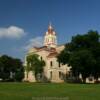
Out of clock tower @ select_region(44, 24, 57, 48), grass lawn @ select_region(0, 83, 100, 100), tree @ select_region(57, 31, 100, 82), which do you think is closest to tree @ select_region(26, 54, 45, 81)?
tree @ select_region(57, 31, 100, 82)

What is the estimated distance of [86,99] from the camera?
22422 millimetres

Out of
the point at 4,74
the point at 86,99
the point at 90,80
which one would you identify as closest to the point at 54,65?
the point at 90,80

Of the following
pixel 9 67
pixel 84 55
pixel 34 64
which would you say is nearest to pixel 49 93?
pixel 84 55

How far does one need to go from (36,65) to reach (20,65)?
39500 mm

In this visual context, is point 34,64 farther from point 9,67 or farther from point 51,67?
point 9,67

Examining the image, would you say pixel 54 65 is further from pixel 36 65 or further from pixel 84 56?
pixel 84 56

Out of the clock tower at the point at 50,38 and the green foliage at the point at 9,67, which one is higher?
the clock tower at the point at 50,38

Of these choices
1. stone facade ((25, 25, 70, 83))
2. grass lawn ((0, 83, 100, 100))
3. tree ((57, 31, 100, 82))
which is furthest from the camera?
stone facade ((25, 25, 70, 83))

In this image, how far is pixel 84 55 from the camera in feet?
204

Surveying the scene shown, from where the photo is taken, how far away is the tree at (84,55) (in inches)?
2478

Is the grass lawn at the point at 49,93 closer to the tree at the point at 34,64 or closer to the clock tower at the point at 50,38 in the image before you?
the tree at the point at 34,64

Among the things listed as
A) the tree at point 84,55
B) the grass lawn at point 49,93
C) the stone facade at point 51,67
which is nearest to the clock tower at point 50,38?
the stone facade at point 51,67

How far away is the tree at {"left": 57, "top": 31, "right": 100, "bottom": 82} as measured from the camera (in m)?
62.9

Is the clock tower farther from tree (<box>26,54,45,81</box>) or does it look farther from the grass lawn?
the grass lawn
